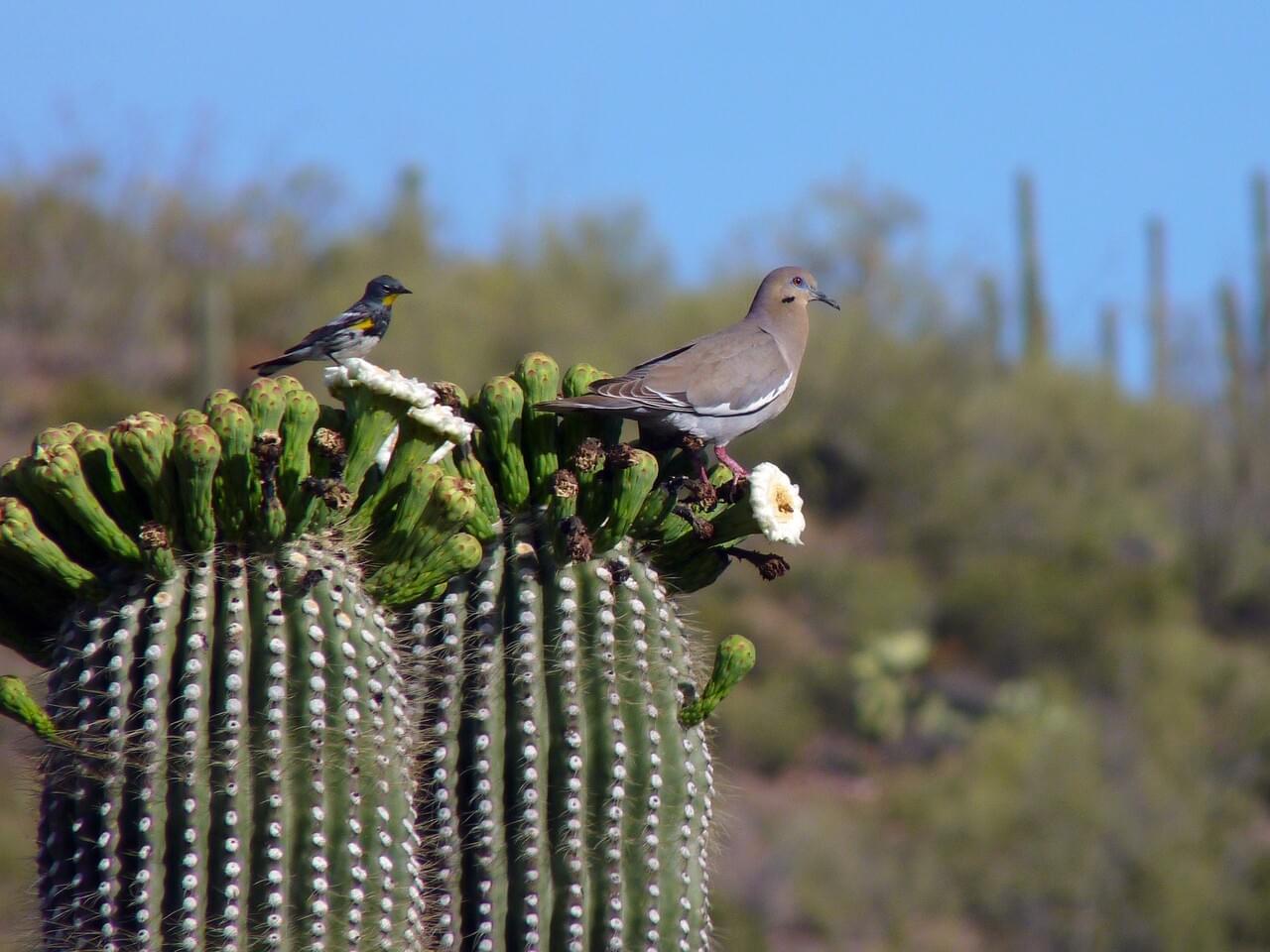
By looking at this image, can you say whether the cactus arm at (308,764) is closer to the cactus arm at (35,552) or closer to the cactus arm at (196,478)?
the cactus arm at (196,478)

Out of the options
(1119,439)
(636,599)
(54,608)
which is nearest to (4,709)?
(54,608)

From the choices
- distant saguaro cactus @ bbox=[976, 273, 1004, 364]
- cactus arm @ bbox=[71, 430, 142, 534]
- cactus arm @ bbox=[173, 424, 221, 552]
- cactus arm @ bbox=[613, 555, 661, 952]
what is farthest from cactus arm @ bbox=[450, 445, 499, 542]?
distant saguaro cactus @ bbox=[976, 273, 1004, 364]

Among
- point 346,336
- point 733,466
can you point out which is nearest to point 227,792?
point 346,336

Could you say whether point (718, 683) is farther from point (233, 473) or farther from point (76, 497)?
point (76, 497)

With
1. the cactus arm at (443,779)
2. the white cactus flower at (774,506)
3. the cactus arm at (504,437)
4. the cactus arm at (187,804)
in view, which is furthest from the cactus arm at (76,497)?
the white cactus flower at (774,506)

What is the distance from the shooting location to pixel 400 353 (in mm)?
23438

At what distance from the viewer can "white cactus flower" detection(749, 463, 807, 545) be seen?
416 centimetres

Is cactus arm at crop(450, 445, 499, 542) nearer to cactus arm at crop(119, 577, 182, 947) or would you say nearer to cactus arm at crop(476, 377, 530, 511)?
cactus arm at crop(476, 377, 530, 511)

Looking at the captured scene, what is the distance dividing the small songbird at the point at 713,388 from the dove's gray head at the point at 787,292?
257 millimetres

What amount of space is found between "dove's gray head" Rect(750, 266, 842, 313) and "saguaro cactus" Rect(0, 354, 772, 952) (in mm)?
1812

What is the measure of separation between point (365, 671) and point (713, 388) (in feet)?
5.69

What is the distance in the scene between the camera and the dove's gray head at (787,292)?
601cm

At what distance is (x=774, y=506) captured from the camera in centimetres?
418

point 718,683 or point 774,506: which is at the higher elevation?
point 774,506
